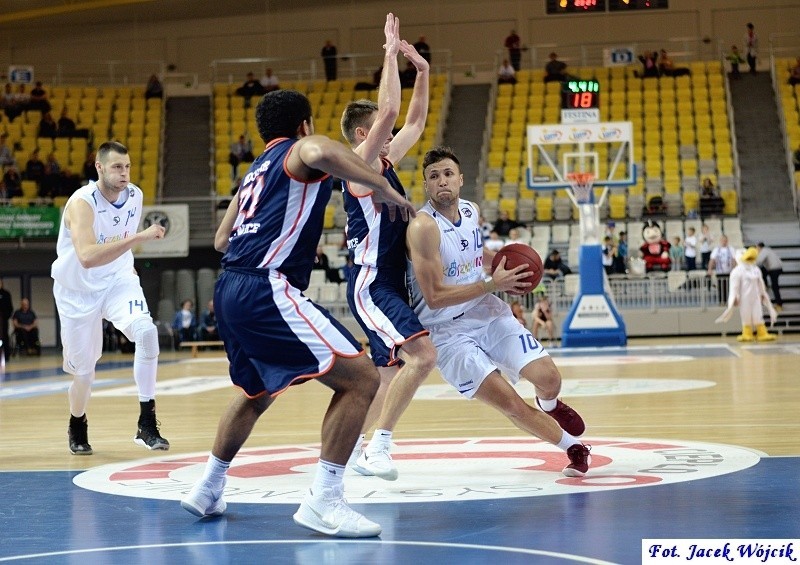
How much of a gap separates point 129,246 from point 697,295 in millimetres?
17567

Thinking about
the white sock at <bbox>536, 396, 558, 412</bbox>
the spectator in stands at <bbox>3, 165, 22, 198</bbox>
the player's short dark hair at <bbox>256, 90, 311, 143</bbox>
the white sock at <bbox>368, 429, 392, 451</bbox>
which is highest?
the spectator in stands at <bbox>3, 165, 22, 198</bbox>

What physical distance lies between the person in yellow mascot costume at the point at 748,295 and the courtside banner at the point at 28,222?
13.6m

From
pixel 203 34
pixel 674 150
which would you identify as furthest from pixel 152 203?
pixel 674 150

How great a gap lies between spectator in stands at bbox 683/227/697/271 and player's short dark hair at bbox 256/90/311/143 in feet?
61.8

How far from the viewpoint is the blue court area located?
3932mm

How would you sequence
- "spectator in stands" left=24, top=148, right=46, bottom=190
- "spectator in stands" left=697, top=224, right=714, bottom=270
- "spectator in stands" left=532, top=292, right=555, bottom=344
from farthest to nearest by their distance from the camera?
"spectator in stands" left=24, top=148, right=46, bottom=190, "spectator in stands" left=697, top=224, right=714, bottom=270, "spectator in stands" left=532, top=292, right=555, bottom=344

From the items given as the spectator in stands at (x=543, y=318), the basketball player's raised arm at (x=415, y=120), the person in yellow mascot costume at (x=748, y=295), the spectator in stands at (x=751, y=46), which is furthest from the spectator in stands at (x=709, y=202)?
the basketball player's raised arm at (x=415, y=120)

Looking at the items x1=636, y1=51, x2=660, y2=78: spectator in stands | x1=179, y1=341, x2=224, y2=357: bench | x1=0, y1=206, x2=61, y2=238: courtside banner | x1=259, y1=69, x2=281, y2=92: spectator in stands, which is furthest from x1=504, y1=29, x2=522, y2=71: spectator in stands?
x1=0, y1=206, x2=61, y2=238: courtside banner

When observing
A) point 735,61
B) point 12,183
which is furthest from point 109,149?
point 735,61

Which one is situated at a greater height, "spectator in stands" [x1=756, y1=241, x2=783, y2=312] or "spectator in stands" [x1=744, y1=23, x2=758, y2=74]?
"spectator in stands" [x1=744, y1=23, x2=758, y2=74]

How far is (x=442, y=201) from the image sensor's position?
5.91 m

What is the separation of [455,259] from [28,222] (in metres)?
19.7

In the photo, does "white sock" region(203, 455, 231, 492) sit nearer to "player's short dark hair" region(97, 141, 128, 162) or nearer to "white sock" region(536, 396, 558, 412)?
"white sock" region(536, 396, 558, 412)

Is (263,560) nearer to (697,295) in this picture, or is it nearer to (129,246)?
(129,246)
